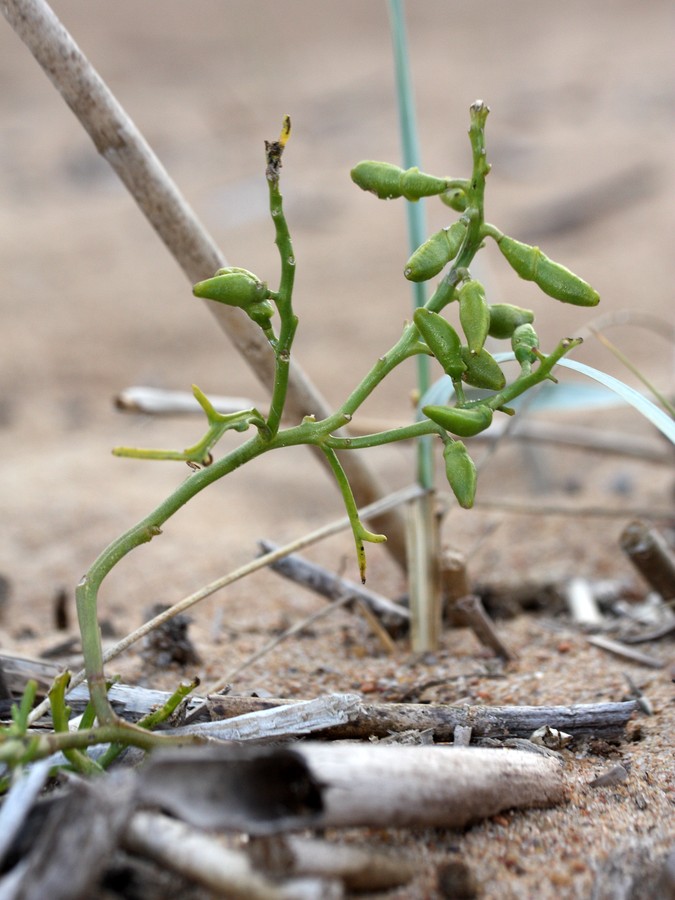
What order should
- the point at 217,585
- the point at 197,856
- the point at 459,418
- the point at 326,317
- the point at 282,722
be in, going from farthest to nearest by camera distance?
the point at 326,317 → the point at 217,585 → the point at 282,722 → the point at 459,418 → the point at 197,856

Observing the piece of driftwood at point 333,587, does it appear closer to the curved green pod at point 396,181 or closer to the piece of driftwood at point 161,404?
the piece of driftwood at point 161,404

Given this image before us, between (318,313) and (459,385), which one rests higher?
(318,313)

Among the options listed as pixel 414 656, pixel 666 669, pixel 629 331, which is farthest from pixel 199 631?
pixel 629 331

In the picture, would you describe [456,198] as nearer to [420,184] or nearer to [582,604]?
[420,184]

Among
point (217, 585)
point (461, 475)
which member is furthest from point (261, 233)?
point (461, 475)

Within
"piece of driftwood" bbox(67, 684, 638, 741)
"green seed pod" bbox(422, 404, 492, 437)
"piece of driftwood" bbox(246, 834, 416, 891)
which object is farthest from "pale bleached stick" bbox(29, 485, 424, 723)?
"green seed pod" bbox(422, 404, 492, 437)

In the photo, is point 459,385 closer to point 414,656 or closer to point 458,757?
point 458,757

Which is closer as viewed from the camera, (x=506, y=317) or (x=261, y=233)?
(x=506, y=317)
